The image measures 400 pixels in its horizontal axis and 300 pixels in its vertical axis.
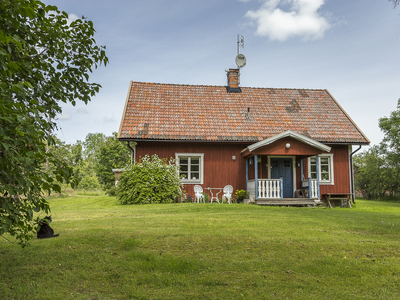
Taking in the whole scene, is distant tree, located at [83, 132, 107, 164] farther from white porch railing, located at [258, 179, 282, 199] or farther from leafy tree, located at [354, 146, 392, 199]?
white porch railing, located at [258, 179, 282, 199]

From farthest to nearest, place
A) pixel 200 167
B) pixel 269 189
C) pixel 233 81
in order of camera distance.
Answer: pixel 233 81 < pixel 200 167 < pixel 269 189

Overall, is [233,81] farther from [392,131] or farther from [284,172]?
[392,131]

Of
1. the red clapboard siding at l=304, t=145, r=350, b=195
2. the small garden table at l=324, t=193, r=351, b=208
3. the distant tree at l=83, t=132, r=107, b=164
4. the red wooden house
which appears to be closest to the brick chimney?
the red wooden house

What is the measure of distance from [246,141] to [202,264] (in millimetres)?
11069

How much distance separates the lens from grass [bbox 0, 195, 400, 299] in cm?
399

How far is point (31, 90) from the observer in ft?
15.3

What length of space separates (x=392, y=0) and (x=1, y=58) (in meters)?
8.72

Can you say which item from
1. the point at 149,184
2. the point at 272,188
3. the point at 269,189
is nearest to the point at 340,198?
the point at 272,188

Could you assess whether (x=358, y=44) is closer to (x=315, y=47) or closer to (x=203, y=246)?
(x=315, y=47)

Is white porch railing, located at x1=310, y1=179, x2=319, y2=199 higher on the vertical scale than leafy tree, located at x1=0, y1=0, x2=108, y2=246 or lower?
lower

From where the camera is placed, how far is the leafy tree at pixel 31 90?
3.03 m

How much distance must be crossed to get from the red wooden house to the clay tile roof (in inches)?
1.9

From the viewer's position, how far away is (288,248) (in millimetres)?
5535

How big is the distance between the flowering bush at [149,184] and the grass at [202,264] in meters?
6.57
